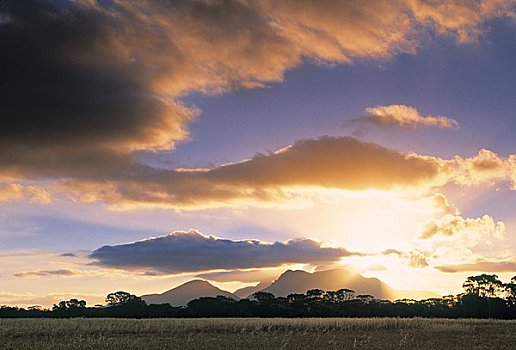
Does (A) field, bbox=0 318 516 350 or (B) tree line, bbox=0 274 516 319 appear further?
(B) tree line, bbox=0 274 516 319

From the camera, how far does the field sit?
33.2m

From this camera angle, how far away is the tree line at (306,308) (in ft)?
262

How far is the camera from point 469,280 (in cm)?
9625

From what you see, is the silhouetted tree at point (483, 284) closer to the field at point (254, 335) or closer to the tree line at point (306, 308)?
the tree line at point (306, 308)

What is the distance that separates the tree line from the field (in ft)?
100

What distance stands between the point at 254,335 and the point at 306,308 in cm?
4610

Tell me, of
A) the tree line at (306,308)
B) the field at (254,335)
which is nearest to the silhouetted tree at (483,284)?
the tree line at (306,308)

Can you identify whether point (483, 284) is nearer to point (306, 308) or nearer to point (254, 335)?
point (306, 308)

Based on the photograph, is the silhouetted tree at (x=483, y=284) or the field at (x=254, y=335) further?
the silhouetted tree at (x=483, y=284)

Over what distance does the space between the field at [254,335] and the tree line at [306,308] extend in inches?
1201

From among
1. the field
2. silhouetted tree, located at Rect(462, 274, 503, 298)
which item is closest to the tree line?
silhouetted tree, located at Rect(462, 274, 503, 298)

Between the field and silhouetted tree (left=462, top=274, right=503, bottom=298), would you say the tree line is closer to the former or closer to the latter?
silhouetted tree (left=462, top=274, right=503, bottom=298)

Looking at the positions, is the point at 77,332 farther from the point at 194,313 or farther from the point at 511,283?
the point at 511,283

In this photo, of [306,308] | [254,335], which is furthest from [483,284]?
[254,335]
